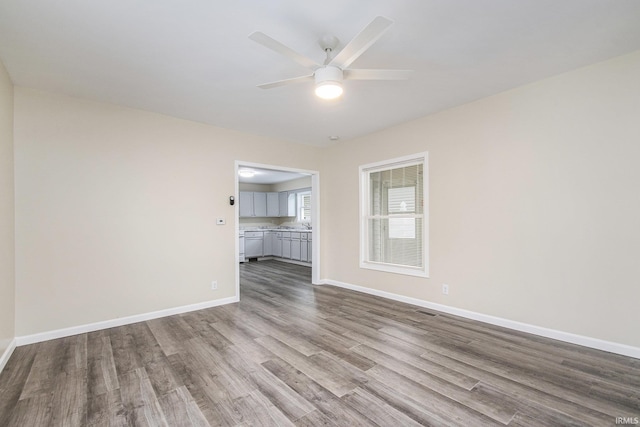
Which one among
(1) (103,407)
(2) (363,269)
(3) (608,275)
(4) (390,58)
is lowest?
(1) (103,407)

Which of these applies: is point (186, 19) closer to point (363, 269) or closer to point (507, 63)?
point (507, 63)

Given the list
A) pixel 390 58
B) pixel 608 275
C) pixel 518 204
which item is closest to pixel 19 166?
pixel 390 58

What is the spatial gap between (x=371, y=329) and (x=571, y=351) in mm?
1781

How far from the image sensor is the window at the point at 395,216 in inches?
164

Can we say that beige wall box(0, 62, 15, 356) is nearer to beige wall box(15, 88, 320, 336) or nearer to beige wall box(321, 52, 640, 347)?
beige wall box(15, 88, 320, 336)

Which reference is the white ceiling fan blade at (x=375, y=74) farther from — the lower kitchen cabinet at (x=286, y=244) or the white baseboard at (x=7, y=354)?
the lower kitchen cabinet at (x=286, y=244)

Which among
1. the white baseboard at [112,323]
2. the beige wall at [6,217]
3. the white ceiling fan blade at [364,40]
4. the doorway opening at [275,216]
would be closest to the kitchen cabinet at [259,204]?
the doorway opening at [275,216]

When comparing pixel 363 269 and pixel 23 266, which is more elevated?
pixel 23 266

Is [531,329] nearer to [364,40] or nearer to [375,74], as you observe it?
[375,74]

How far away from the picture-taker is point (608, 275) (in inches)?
104

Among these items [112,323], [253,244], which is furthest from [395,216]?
[253,244]

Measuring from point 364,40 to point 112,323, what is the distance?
3.84 meters

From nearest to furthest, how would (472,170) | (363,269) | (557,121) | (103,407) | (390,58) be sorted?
1. (103,407)
2. (390,58)
3. (557,121)
4. (472,170)
5. (363,269)

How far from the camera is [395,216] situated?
4574 millimetres
